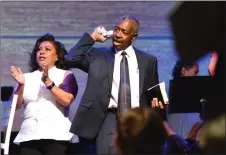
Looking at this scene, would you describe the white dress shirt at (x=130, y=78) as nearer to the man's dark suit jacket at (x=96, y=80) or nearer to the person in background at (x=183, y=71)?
the man's dark suit jacket at (x=96, y=80)

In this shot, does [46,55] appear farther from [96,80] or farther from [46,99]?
[96,80]

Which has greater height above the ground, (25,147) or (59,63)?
(59,63)

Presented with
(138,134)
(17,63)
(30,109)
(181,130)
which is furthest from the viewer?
(17,63)

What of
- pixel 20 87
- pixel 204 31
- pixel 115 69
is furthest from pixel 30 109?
pixel 204 31

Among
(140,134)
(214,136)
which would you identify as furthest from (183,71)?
(214,136)

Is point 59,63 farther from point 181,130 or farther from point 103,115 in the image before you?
point 181,130

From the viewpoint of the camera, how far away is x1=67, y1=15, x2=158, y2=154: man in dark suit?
138 inches

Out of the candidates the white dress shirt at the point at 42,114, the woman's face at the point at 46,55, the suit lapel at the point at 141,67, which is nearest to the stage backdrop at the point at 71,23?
the woman's face at the point at 46,55

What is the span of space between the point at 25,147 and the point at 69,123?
1.12 feet

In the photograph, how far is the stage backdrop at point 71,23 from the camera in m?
4.97

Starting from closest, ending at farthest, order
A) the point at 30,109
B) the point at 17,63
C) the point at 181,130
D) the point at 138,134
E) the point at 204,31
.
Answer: the point at 204,31
the point at 138,134
the point at 30,109
the point at 181,130
the point at 17,63

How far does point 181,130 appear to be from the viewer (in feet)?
13.4

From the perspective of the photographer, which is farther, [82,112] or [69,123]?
[69,123]

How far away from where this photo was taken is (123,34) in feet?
12.3
